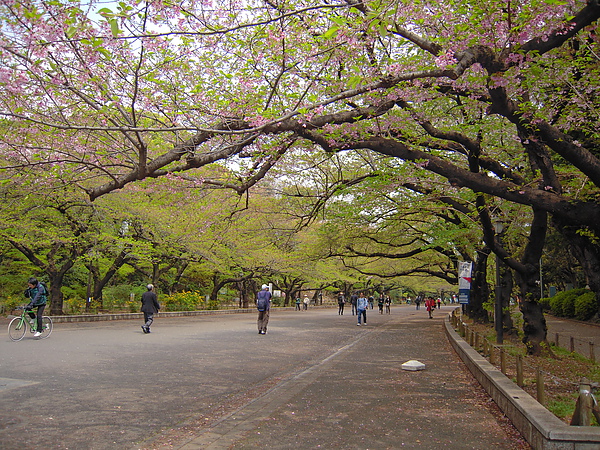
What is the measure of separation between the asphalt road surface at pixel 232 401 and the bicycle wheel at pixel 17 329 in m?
1.31

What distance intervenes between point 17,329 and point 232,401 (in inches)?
404

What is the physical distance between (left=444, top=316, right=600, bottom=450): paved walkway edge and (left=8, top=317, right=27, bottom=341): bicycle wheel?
13.1 metres

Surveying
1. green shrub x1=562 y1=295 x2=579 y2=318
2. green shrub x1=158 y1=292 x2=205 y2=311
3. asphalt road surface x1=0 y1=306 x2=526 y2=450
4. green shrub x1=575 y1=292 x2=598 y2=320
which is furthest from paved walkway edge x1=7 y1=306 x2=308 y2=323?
green shrub x1=562 y1=295 x2=579 y2=318

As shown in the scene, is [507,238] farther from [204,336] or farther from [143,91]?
[143,91]

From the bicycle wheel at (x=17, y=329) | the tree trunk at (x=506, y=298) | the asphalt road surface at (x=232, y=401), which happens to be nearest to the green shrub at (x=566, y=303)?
the tree trunk at (x=506, y=298)

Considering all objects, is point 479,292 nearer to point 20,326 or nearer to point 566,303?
point 566,303

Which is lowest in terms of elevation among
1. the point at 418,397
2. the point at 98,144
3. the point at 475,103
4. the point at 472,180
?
the point at 418,397

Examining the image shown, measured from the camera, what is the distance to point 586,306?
29156mm

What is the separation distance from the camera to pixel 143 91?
8805 millimetres

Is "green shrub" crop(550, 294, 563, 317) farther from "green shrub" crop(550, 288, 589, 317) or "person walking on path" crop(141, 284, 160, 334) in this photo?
"person walking on path" crop(141, 284, 160, 334)

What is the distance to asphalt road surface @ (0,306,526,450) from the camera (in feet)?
17.6

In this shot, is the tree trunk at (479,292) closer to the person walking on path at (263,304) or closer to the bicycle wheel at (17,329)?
the person walking on path at (263,304)

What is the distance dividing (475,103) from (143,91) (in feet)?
22.5

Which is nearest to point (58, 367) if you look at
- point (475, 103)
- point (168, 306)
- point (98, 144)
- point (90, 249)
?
point (98, 144)
